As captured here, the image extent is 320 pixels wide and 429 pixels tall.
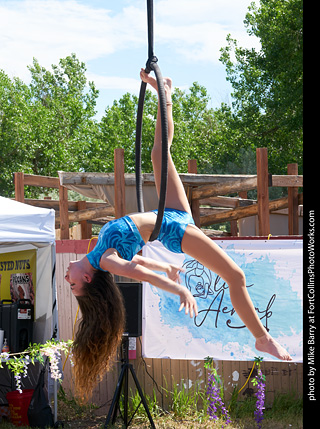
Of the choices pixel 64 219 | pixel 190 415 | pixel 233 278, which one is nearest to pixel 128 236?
pixel 233 278

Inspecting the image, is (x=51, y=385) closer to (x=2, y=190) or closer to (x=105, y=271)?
(x=105, y=271)

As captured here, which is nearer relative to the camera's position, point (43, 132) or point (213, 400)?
point (213, 400)

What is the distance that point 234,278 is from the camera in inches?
110

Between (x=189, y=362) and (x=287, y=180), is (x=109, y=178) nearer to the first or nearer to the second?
(x=287, y=180)

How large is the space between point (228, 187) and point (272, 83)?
36.3 ft

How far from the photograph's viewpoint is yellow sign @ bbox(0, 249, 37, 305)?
6.60 metres

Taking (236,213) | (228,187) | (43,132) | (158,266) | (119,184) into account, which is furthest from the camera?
(43,132)

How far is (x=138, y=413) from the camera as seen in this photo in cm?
619

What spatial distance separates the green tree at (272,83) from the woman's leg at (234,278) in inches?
505

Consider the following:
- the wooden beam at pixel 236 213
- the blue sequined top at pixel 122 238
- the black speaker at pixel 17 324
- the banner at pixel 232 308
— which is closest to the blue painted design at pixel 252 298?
the banner at pixel 232 308

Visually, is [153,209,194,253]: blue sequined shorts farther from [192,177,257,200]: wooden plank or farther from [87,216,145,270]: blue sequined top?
[192,177,257,200]: wooden plank

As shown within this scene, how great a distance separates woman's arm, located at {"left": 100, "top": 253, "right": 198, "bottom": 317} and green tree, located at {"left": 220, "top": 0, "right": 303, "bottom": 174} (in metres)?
13.0

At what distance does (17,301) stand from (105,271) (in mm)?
3700

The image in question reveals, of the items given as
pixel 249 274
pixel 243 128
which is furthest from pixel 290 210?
pixel 243 128
